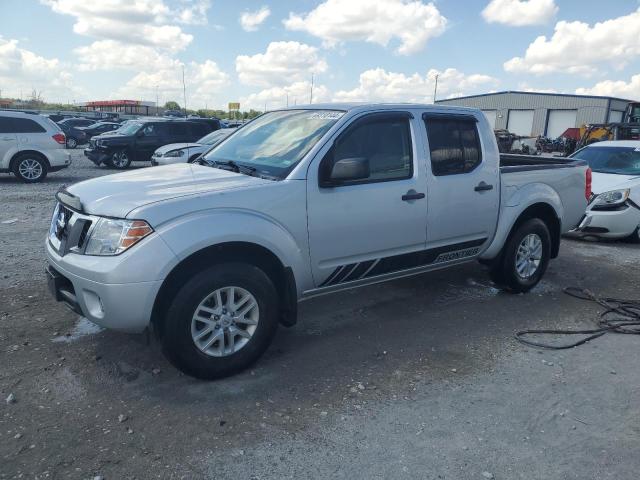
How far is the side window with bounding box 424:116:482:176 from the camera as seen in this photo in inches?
177

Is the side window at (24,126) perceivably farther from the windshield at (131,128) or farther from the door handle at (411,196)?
the door handle at (411,196)

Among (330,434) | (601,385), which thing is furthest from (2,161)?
(601,385)

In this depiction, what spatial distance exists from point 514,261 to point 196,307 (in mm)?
3491

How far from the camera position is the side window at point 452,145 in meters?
4.50

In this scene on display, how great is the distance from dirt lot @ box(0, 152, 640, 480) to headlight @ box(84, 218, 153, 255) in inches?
31.4

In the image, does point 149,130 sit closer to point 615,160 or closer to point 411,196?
point 615,160

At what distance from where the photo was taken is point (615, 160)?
8.93m

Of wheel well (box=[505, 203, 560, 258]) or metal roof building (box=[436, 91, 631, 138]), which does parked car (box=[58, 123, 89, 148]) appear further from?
metal roof building (box=[436, 91, 631, 138])

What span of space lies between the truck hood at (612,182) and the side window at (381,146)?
5.14 m

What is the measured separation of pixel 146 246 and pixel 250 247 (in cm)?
71

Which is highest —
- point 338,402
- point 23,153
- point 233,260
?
point 23,153

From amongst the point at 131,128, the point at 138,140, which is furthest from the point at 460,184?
the point at 131,128

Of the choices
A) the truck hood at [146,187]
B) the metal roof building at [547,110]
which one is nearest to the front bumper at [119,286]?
the truck hood at [146,187]

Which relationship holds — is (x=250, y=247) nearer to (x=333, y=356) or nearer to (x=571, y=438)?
(x=333, y=356)
